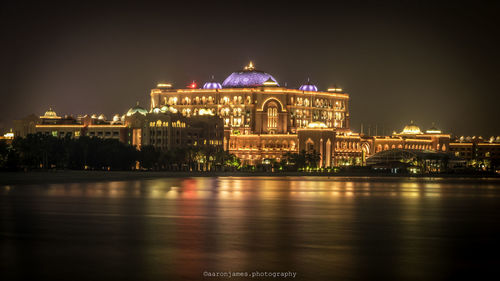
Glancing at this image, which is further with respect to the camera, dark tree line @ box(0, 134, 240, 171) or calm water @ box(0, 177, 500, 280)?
dark tree line @ box(0, 134, 240, 171)

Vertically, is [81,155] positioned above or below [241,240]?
above

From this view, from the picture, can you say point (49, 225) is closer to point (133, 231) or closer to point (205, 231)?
point (133, 231)

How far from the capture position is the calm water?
93.6 ft

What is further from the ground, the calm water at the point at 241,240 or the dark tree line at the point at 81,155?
the dark tree line at the point at 81,155

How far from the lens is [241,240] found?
120 feet

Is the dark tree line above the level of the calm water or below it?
above

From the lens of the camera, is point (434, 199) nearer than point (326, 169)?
Yes

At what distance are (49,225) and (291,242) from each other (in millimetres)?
14299

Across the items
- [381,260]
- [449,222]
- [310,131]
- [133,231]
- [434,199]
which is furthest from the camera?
[310,131]

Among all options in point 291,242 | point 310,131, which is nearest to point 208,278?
point 291,242

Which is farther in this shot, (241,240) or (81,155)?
(81,155)

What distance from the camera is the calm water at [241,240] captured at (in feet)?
93.6

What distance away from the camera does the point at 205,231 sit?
40312mm

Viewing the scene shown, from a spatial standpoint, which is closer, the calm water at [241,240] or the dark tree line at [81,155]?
the calm water at [241,240]
